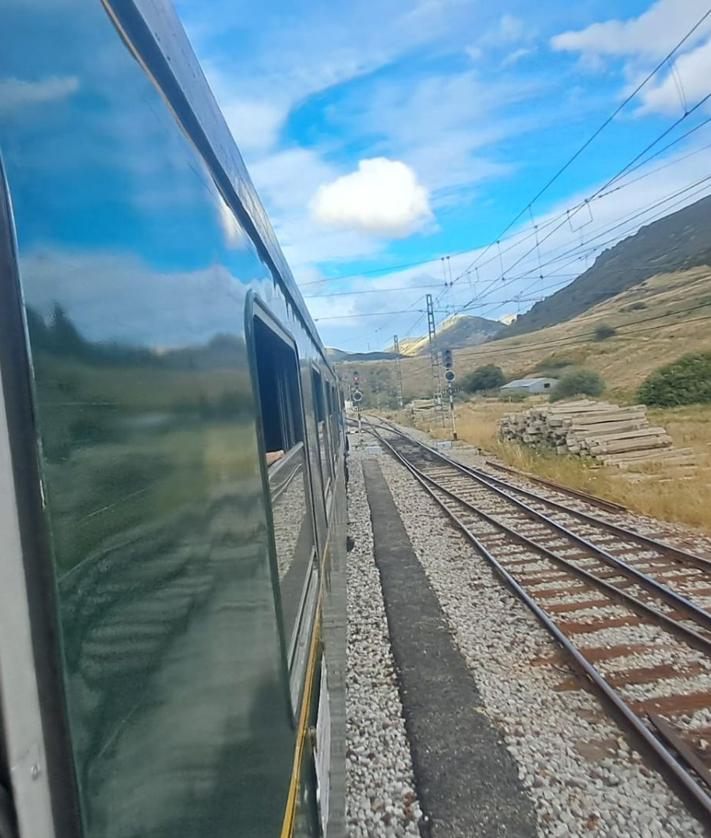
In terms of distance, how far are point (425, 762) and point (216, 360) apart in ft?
12.4

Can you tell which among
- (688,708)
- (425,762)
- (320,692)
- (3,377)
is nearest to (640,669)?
(688,708)

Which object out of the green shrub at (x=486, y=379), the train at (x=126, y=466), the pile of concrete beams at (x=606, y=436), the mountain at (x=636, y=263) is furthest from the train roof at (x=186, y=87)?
the mountain at (x=636, y=263)

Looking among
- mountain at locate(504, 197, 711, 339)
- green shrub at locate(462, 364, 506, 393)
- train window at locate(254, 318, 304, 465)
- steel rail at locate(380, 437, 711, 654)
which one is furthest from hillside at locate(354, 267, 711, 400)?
train window at locate(254, 318, 304, 465)

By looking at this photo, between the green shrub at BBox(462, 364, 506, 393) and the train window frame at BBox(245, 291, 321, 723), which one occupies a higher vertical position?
the green shrub at BBox(462, 364, 506, 393)

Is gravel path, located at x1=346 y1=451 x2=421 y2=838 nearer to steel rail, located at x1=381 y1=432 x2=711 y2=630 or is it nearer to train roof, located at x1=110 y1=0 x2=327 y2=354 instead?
steel rail, located at x1=381 y1=432 x2=711 y2=630

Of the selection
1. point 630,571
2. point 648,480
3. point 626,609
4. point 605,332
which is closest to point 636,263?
point 605,332

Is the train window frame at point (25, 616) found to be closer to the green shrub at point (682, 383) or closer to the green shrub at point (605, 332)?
the green shrub at point (682, 383)

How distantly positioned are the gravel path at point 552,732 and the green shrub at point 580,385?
4419 cm

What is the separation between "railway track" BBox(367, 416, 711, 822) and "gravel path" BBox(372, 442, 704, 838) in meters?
0.16

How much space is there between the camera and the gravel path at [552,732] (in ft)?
12.0

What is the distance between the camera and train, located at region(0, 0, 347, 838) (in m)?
0.78

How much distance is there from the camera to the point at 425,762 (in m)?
4.37

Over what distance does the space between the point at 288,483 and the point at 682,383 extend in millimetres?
36333

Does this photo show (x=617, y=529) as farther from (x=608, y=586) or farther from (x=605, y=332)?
(x=605, y=332)
